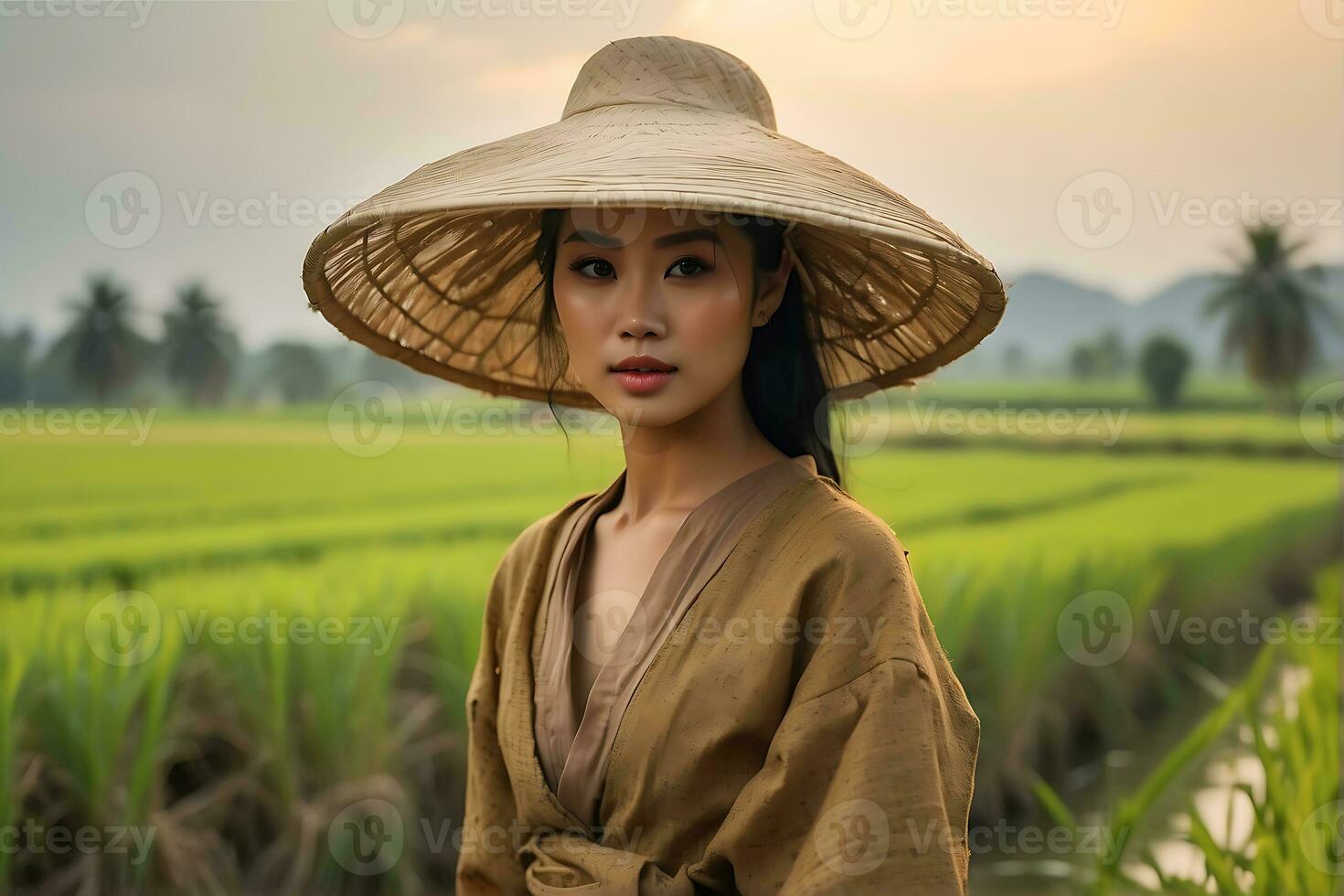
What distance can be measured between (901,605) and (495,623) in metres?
0.54

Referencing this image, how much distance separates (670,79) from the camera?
1.08 m

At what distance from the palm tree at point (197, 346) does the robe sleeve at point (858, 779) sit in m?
2.10

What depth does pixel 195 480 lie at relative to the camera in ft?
8.95

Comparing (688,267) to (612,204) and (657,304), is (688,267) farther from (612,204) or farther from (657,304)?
(612,204)

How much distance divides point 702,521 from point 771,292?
238mm

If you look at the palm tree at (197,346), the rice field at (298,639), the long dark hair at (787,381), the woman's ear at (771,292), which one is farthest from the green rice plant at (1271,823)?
the palm tree at (197,346)

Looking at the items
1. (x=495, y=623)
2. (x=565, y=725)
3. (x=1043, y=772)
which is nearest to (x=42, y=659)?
(x=495, y=623)

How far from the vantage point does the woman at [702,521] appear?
897 millimetres

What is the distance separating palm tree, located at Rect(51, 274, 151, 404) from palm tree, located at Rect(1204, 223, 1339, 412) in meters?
3.57

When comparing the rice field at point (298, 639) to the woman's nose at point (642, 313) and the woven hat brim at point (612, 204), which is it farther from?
the woman's nose at point (642, 313)

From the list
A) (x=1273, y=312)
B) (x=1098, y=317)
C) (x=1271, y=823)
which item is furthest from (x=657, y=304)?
(x=1273, y=312)

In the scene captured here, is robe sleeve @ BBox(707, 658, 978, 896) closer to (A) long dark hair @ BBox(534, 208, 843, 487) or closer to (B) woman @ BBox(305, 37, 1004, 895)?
(B) woman @ BBox(305, 37, 1004, 895)

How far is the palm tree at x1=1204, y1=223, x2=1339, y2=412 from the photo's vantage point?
4102 millimetres

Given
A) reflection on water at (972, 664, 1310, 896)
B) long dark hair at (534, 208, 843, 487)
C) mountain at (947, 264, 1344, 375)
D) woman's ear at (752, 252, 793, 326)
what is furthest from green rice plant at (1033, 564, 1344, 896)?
mountain at (947, 264, 1344, 375)
